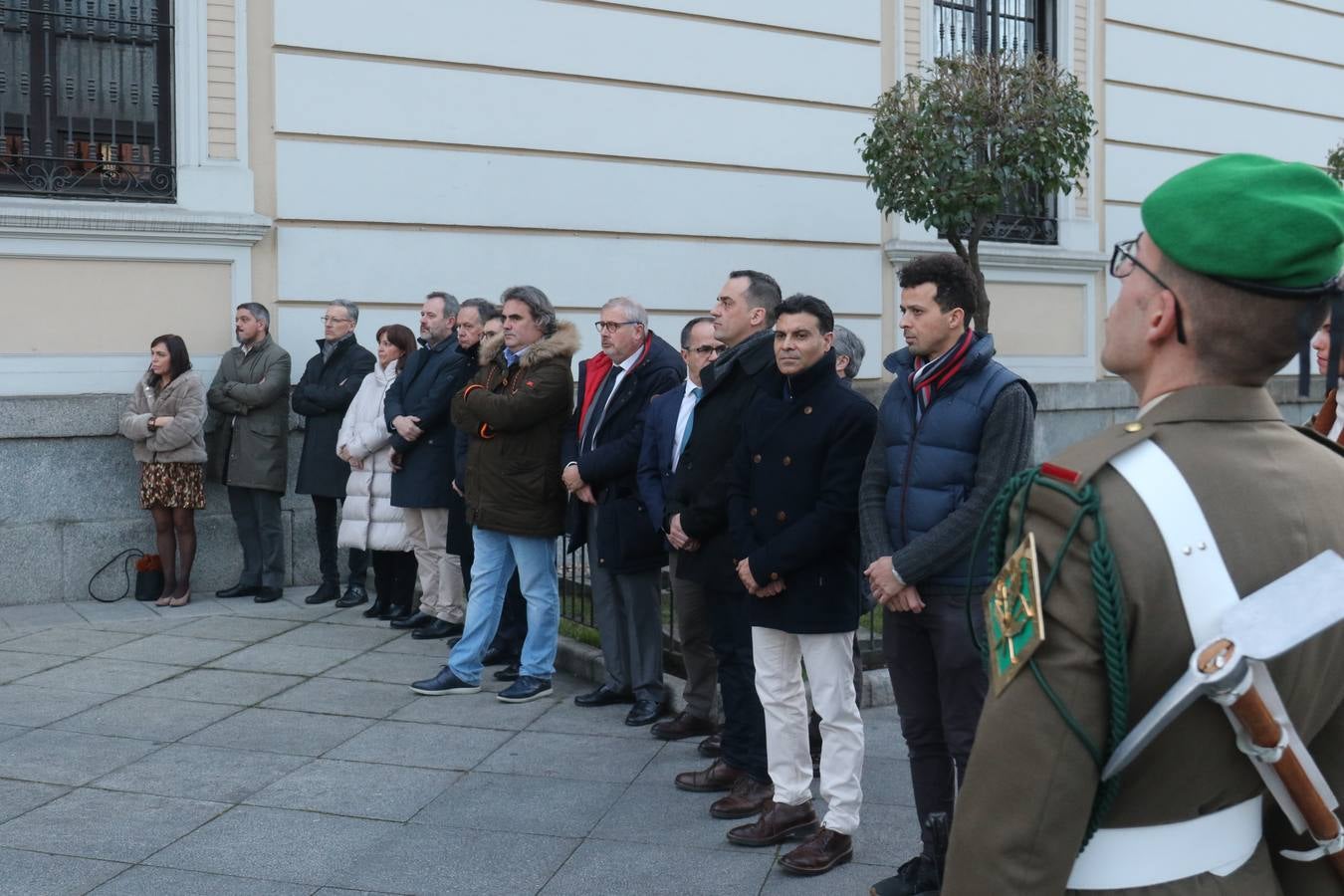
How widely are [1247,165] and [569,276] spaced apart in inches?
355

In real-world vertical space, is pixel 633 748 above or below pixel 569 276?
below

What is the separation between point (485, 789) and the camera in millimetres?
5539

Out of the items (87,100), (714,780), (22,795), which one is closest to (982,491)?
(714,780)

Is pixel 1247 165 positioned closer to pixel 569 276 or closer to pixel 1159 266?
pixel 1159 266

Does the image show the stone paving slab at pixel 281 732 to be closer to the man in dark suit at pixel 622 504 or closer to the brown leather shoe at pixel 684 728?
the man in dark suit at pixel 622 504

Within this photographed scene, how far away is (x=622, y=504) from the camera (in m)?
6.62

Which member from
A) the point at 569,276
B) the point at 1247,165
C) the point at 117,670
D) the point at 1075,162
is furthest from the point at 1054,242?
the point at 1247,165

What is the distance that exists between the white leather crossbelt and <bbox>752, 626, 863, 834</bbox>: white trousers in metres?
2.99

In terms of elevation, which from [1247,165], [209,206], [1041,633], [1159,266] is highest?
[209,206]

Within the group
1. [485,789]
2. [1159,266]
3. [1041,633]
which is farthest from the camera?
[485,789]

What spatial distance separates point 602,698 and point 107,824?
2.46m

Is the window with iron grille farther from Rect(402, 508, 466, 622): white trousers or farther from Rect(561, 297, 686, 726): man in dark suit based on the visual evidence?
Rect(561, 297, 686, 726): man in dark suit

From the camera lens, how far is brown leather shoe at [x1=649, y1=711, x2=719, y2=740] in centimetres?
628

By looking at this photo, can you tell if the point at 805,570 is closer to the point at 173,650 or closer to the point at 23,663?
Result: the point at 173,650
